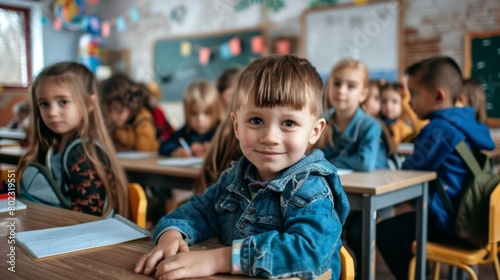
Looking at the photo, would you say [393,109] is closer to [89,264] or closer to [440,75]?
[440,75]

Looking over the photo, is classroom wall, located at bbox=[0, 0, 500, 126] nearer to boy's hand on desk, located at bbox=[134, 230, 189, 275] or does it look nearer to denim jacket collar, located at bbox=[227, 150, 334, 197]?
denim jacket collar, located at bbox=[227, 150, 334, 197]

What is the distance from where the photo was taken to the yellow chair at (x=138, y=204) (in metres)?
1.71

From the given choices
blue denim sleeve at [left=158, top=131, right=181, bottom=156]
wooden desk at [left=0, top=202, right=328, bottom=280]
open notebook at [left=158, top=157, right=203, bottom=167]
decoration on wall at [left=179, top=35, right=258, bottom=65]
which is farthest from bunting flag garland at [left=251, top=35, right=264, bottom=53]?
wooden desk at [left=0, top=202, right=328, bottom=280]

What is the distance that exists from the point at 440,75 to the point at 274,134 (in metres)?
1.61

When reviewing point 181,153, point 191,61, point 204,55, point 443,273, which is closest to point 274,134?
point 181,153

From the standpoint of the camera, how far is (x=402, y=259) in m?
2.35

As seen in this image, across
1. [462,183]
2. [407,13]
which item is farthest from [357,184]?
[407,13]

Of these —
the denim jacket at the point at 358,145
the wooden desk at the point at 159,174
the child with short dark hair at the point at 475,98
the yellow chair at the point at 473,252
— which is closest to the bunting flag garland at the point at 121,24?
the wooden desk at the point at 159,174

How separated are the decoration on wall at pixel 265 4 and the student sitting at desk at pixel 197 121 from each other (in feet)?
10.1

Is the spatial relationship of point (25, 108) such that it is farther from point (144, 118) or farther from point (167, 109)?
point (167, 109)

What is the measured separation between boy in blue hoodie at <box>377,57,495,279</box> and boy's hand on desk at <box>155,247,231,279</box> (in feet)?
5.07

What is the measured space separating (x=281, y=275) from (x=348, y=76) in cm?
196

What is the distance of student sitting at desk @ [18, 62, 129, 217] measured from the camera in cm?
174

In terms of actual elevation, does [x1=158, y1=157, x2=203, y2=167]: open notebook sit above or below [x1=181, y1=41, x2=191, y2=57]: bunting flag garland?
below
